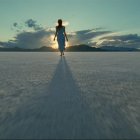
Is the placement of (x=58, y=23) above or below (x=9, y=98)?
above

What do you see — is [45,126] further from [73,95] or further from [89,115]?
[73,95]

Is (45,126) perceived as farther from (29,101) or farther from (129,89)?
(129,89)

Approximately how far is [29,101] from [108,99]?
1331 mm

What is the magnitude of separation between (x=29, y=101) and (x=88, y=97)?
3.45 ft

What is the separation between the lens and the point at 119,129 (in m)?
2.96

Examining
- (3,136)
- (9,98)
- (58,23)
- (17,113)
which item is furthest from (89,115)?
(58,23)

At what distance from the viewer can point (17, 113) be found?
363 centimetres

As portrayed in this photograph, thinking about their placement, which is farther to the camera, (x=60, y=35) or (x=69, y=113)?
(x=60, y=35)

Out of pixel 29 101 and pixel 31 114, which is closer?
pixel 31 114

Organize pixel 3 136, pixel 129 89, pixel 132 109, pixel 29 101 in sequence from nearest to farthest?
pixel 3 136, pixel 132 109, pixel 29 101, pixel 129 89

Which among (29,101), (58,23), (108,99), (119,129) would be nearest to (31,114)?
(29,101)

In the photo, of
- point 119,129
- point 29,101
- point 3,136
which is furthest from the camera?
point 29,101

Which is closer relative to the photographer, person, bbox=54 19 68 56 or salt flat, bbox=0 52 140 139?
salt flat, bbox=0 52 140 139

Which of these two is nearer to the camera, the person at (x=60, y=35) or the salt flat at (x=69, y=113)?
the salt flat at (x=69, y=113)
